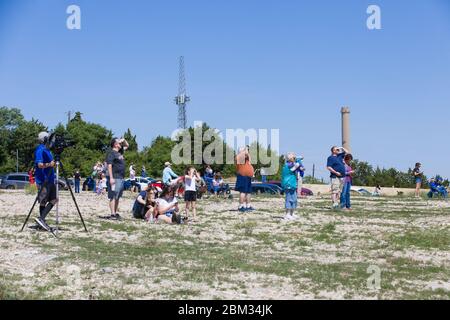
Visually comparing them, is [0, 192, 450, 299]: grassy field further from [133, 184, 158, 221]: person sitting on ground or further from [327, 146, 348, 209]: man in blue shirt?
[327, 146, 348, 209]: man in blue shirt

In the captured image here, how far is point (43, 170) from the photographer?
37.2 ft

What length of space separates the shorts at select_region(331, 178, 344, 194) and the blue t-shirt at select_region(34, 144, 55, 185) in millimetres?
9368

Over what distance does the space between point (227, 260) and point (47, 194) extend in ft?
14.1

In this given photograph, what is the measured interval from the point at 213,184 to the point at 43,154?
59.7ft

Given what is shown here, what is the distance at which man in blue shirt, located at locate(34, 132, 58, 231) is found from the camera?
1123 centimetres

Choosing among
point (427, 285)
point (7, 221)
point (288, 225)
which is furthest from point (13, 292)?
point (288, 225)

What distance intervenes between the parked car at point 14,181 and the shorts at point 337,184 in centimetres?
3389

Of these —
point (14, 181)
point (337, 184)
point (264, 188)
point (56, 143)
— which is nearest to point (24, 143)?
point (14, 181)

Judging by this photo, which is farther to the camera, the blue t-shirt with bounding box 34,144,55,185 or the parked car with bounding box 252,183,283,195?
the parked car with bounding box 252,183,283,195

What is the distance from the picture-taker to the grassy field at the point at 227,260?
660 cm

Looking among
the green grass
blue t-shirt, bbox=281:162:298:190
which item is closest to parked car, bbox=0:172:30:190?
blue t-shirt, bbox=281:162:298:190

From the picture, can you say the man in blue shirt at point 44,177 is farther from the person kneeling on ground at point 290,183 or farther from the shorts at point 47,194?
the person kneeling on ground at point 290,183

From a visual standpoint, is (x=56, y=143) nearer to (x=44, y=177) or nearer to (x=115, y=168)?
(x=44, y=177)
